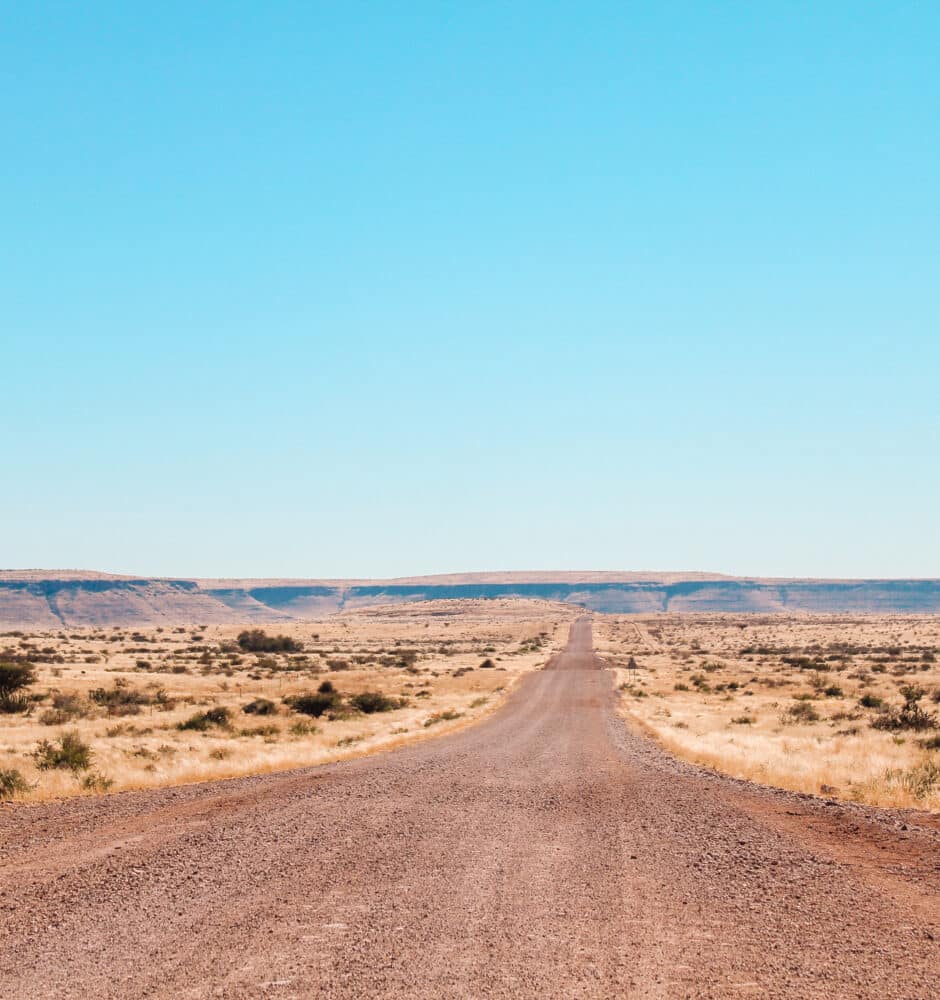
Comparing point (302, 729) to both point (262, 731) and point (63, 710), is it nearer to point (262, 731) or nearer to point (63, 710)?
point (262, 731)

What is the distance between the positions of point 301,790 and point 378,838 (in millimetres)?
4330

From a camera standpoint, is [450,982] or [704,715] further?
[704,715]

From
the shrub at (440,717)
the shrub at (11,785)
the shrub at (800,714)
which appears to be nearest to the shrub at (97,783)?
the shrub at (11,785)

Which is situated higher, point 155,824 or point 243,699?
point 155,824

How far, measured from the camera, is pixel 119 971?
23.5 ft

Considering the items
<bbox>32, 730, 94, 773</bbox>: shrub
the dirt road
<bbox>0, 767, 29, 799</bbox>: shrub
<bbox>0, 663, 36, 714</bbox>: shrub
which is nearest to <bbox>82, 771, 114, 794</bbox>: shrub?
<bbox>0, 767, 29, 799</bbox>: shrub

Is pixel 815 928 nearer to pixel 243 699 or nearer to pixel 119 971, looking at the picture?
pixel 119 971

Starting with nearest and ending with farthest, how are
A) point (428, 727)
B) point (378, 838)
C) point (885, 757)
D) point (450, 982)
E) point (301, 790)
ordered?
point (450, 982) < point (378, 838) < point (301, 790) < point (885, 757) < point (428, 727)

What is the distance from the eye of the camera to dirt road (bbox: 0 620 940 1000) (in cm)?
704

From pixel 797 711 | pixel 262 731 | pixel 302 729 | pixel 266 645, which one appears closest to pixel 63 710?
pixel 262 731

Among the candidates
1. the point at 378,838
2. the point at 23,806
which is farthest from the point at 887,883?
the point at 23,806

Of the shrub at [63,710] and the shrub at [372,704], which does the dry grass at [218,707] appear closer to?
the shrub at [63,710]

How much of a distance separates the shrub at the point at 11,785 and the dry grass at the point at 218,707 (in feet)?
0.59

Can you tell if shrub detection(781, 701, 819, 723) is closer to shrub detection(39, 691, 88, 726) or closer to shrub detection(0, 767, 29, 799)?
shrub detection(39, 691, 88, 726)
